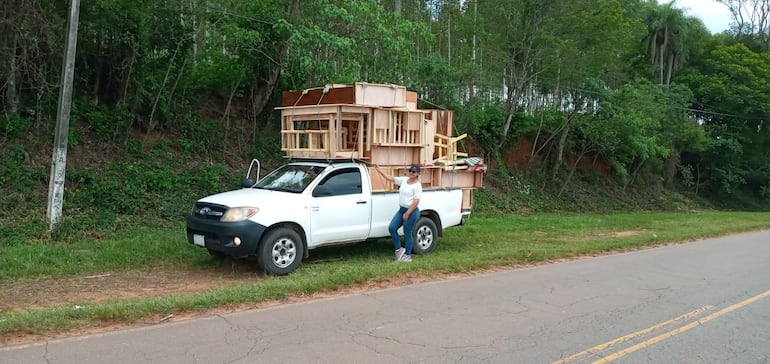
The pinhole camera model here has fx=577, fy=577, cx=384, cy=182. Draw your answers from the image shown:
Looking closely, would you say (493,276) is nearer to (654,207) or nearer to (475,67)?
(475,67)

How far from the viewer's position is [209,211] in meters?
8.66

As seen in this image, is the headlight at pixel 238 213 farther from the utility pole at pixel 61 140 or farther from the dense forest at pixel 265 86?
the dense forest at pixel 265 86

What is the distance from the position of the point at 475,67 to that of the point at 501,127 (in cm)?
503

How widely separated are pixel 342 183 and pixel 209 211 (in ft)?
7.37

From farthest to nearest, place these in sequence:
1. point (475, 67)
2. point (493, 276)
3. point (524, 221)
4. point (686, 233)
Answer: point (475, 67), point (524, 221), point (686, 233), point (493, 276)

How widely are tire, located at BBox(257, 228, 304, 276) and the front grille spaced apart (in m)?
0.74

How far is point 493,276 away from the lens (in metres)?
9.16

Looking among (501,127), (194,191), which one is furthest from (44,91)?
(501,127)

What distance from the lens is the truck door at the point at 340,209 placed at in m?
9.24

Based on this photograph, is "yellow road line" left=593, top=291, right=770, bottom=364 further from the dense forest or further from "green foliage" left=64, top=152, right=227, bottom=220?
"green foliage" left=64, top=152, right=227, bottom=220

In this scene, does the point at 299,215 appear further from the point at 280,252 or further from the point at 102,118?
the point at 102,118

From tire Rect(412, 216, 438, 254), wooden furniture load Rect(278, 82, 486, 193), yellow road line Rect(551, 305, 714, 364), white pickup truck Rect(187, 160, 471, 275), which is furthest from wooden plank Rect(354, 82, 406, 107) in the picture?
yellow road line Rect(551, 305, 714, 364)

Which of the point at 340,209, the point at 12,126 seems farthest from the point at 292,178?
the point at 12,126

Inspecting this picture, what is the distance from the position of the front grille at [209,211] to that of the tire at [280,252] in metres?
0.74
